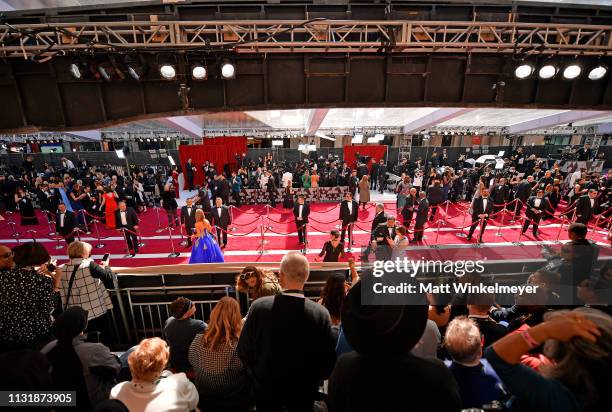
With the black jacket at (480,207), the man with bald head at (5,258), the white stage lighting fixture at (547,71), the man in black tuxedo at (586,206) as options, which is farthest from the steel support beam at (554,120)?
the man with bald head at (5,258)

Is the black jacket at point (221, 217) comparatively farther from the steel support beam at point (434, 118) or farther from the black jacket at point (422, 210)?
the steel support beam at point (434, 118)

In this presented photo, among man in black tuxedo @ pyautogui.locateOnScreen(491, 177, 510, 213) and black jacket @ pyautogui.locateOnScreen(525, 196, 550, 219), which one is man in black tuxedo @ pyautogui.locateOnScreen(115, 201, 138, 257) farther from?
black jacket @ pyautogui.locateOnScreen(525, 196, 550, 219)

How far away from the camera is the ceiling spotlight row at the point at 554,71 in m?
6.27

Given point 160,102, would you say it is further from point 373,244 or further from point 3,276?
point 373,244

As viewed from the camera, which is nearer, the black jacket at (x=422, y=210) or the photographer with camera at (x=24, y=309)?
the photographer with camera at (x=24, y=309)

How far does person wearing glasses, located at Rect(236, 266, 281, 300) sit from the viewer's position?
3.40 meters

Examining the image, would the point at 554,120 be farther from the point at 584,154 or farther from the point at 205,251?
the point at 205,251

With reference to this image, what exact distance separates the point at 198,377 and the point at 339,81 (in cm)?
656

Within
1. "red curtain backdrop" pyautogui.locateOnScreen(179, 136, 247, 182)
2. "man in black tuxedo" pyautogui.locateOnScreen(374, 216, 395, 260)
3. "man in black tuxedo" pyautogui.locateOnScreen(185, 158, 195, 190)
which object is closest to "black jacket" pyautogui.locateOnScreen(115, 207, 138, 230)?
"man in black tuxedo" pyautogui.locateOnScreen(374, 216, 395, 260)

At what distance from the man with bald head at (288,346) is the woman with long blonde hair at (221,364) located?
1.73ft

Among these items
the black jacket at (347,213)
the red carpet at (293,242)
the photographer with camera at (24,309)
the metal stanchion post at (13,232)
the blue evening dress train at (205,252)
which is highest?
the photographer with camera at (24,309)

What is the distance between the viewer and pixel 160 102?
259 inches

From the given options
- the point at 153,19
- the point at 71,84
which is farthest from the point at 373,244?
the point at 71,84

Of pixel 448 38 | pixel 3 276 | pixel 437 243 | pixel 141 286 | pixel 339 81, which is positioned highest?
pixel 448 38
